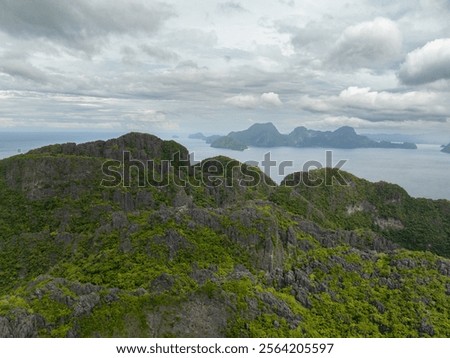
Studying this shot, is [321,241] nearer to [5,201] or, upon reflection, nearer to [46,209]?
[46,209]

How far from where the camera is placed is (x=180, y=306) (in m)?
28.8

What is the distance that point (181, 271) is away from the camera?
3747 centimetres

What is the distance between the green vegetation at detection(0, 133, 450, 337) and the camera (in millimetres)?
28031

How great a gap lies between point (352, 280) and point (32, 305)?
89.7 feet

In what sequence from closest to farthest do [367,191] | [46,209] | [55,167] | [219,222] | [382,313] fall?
1. [382,313]
2. [219,222]
3. [46,209]
4. [55,167]
5. [367,191]

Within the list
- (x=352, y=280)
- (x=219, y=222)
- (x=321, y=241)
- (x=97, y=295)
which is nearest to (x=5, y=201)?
(x=219, y=222)

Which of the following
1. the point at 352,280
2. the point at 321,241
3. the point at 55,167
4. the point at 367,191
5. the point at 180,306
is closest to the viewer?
the point at 180,306

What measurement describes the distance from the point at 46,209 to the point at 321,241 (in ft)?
164

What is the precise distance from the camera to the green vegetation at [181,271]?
92.0 ft

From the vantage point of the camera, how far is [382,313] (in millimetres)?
31656

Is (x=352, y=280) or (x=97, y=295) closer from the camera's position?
(x=97, y=295)
